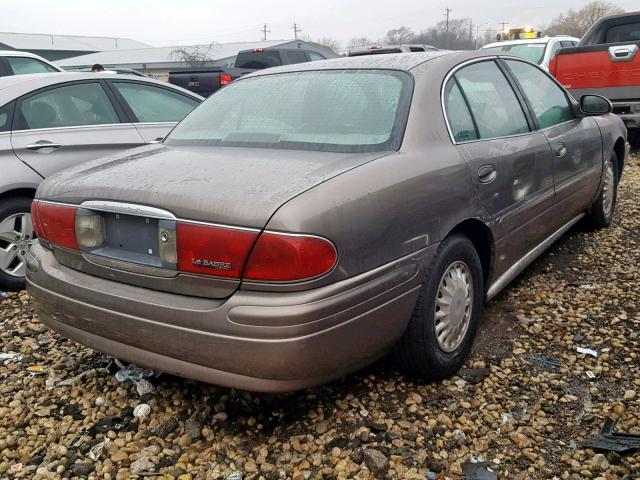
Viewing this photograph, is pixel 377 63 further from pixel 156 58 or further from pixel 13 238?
pixel 156 58

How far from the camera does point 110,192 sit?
2422 millimetres

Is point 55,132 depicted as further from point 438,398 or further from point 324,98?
point 438,398

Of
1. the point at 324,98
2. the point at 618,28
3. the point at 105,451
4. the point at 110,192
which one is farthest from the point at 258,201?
the point at 618,28

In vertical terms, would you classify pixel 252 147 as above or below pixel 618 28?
below

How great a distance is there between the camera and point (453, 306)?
288 centimetres

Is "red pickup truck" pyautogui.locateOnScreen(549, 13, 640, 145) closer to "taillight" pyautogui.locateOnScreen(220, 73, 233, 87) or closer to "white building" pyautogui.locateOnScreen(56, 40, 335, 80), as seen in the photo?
"taillight" pyautogui.locateOnScreen(220, 73, 233, 87)

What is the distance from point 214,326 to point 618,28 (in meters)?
9.19

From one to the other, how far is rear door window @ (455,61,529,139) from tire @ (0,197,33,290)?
121 inches

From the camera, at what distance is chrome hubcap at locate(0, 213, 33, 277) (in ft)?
13.6

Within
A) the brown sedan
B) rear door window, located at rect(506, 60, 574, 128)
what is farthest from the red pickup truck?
the brown sedan

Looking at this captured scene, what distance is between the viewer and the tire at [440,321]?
264 cm

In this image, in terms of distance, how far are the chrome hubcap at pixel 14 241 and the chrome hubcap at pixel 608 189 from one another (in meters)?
4.57

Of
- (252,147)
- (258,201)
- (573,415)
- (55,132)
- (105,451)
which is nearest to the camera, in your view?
(258,201)

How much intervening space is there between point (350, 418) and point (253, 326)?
800 millimetres
